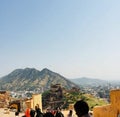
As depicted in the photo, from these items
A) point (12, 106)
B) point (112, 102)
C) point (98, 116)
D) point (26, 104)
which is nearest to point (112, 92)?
point (112, 102)

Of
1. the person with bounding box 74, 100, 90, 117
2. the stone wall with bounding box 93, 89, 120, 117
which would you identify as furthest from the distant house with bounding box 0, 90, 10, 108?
the person with bounding box 74, 100, 90, 117

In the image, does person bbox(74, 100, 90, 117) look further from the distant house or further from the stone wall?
the distant house

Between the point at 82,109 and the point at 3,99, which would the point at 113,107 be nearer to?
the point at 82,109

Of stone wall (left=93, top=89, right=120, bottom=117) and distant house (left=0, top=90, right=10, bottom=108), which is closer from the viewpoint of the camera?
stone wall (left=93, top=89, right=120, bottom=117)

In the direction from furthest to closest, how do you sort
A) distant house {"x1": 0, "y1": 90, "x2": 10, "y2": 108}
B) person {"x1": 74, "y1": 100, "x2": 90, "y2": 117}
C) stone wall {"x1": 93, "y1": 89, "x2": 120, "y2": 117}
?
distant house {"x1": 0, "y1": 90, "x2": 10, "y2": 108} → stone wall {"x1": 93, "y1": 89, "x2": 120, "y2": 117} → person {"x1": 74, "y1": 100, "x2": 90, "y2": 117}

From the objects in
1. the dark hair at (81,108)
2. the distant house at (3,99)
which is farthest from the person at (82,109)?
the distant house at (3,99)

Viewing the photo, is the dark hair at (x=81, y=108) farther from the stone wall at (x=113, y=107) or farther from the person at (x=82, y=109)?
the stone wall at (x=113, y=107)

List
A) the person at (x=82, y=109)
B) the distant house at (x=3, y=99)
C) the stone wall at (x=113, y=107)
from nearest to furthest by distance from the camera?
the person at (x=82, y=109), the stone wall at (x=113, y=107), the distant house at (x=3, y=99)

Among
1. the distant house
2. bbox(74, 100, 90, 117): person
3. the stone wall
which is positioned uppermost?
the distant house

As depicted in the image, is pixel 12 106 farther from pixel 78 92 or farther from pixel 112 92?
pixel 78 92

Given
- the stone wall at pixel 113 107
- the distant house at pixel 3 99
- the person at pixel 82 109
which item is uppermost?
the distant house at pixel 3 99

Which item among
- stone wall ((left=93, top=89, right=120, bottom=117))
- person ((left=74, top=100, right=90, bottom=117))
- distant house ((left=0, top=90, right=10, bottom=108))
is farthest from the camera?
distant house ((left=0, top=90, right=10, bottom=108))

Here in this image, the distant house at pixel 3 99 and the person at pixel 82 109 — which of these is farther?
the distant house at pixel 3 99

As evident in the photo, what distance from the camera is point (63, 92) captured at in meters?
75.0
